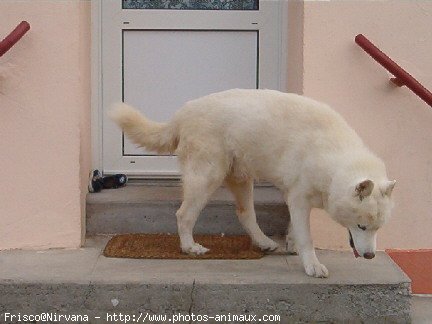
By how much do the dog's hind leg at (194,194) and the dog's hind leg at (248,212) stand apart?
0.23 m

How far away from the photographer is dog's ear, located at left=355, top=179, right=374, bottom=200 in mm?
3162

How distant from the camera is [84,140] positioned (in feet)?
14.5

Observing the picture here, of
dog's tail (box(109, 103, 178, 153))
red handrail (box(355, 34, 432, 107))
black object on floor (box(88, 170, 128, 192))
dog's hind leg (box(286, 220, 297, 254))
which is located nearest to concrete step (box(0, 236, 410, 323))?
dog's hind leg (box(286, 220, 297, 254))

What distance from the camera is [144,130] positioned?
4.13 m

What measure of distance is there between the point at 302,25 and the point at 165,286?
5.81 feet

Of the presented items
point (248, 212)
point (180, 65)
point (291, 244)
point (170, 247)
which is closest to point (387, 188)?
point (291, 244)

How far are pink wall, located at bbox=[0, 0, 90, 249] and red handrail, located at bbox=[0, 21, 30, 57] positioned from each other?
133 millimetres

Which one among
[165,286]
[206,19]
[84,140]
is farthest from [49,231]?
[206,19]

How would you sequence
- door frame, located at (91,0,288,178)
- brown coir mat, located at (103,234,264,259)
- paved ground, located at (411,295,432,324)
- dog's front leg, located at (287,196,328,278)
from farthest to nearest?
door frame, located at (91,0,288,178) → brown coir mat, located at (103,234,264,259) → paved ground, located at (411,295,432,324) → dog's front leg, located at (287,196,328,278)

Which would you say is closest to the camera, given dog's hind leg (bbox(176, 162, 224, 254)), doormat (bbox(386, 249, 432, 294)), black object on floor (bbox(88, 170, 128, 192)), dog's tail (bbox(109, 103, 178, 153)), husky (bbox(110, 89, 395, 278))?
husky (bbox(110, 89, 395, 278))

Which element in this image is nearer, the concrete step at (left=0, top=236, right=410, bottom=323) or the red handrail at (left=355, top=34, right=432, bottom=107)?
the concrete step at (left=0, top=236, right=410, bottom=323)

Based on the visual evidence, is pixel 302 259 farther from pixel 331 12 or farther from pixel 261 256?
pixel 331 12

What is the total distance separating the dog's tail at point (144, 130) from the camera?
13.5 feet

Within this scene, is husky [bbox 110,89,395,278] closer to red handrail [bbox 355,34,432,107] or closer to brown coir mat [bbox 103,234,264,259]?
brown coir mat [bbox 103,234,264,259]
